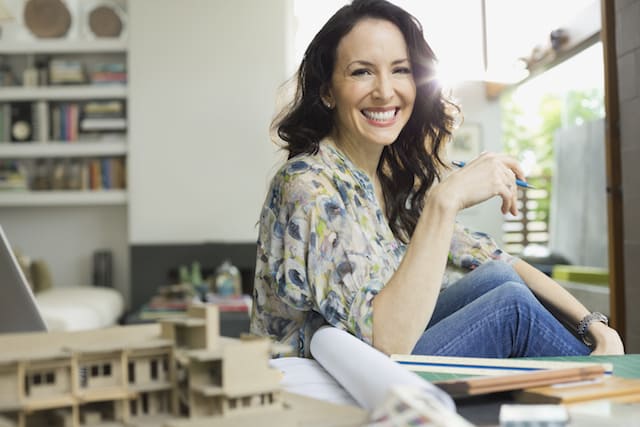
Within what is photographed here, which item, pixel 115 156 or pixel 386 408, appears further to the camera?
pixel 115 156

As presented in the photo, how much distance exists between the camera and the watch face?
6.12 meters

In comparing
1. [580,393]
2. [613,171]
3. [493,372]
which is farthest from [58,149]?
[580,393]

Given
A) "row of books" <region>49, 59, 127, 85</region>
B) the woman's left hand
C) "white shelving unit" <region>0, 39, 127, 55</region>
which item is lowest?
the woman's left hand

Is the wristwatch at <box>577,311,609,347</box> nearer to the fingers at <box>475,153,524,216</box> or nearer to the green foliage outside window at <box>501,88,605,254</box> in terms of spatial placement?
the fingers at <box>475,153,524,216</box>

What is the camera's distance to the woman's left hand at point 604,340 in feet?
5.05

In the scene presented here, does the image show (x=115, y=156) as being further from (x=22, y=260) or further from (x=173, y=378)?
(x=173, y=378)

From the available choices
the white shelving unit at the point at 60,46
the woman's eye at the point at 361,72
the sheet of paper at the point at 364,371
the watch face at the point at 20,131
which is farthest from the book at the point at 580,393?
the watch face at the point at 20,131

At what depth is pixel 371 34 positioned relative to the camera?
171cm

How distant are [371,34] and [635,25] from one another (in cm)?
175

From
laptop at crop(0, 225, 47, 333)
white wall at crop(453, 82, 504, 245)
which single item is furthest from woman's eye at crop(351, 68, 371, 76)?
white wall at crop(453, 82, 504, 245)

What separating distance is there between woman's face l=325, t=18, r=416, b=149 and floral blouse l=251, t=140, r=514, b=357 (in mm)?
94

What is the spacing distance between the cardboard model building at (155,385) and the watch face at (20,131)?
5789 millimetres

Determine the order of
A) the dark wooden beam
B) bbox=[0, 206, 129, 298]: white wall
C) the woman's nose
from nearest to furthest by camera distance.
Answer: the woman's nose
the dark wooden beam
bbox=[0, 206, 129, 298]: white wall

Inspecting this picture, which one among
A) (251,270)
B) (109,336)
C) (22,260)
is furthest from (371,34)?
Answer: (251,270)
